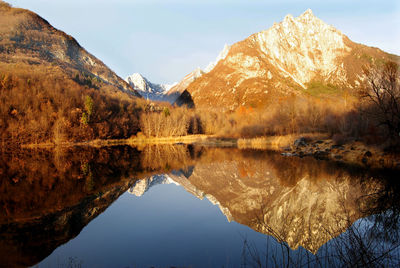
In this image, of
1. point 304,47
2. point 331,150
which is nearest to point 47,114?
point 331,150

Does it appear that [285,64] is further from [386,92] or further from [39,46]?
[39,46]

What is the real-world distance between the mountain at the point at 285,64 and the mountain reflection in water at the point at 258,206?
98821mm

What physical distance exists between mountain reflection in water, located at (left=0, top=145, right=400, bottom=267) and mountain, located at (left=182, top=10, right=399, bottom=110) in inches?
3891

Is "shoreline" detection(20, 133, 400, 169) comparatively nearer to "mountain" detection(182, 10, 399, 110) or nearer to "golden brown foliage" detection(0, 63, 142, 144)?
"golden brown foliage" detection(0, 63, 142, 144)

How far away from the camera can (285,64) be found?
14112 centimetres

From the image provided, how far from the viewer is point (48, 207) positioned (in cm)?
850

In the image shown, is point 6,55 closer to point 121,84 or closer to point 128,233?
point 121,84

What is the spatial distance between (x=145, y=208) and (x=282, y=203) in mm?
5467

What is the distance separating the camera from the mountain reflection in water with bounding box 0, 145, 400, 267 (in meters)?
5.22

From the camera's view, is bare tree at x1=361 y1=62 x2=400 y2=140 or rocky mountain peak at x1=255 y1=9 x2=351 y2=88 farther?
rocky mountain peak at x1=255 y1=9 x2=351 y2=88

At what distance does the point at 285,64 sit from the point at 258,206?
148139 millimetres

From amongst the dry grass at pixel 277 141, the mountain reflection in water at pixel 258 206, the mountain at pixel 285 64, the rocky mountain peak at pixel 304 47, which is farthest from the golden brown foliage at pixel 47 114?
the rocky mountain peak at pixel 304 47

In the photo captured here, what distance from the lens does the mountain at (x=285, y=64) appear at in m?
118

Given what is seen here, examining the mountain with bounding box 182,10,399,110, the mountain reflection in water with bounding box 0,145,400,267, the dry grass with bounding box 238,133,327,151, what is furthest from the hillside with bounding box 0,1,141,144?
the mountain with bounding box 182,10,399,110
